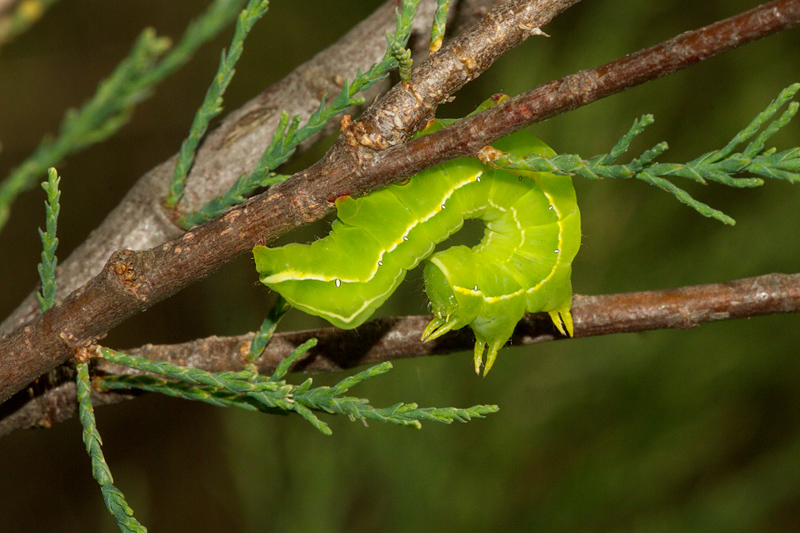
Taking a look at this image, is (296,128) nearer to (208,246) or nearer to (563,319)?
(208,246)

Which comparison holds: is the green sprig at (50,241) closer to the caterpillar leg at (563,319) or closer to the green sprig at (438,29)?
the green sprig at (438,29)

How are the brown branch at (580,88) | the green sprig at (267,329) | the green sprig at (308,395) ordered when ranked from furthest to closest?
1. the green sprig at (267,329)
2. the green sprig at (308,395)
3. the brown branch at (580,88)

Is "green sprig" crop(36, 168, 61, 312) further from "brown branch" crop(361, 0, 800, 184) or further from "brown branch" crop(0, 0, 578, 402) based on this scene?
"brown branch" crop(361, 0, 800, 184)

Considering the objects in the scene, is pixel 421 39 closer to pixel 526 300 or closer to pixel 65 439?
pixel 526 300

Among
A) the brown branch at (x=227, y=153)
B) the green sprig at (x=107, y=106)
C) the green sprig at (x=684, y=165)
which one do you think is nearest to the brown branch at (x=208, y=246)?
the green sprig at (x=684, y=165)

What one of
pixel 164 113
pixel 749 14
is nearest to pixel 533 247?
pixel 749 14

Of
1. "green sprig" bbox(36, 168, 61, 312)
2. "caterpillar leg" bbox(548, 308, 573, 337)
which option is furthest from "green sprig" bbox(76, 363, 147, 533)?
"caterpillar leg" bbox(548, 308, 573, 337)

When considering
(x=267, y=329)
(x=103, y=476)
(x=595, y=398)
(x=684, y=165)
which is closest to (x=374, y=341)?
(x=267, y=329)
